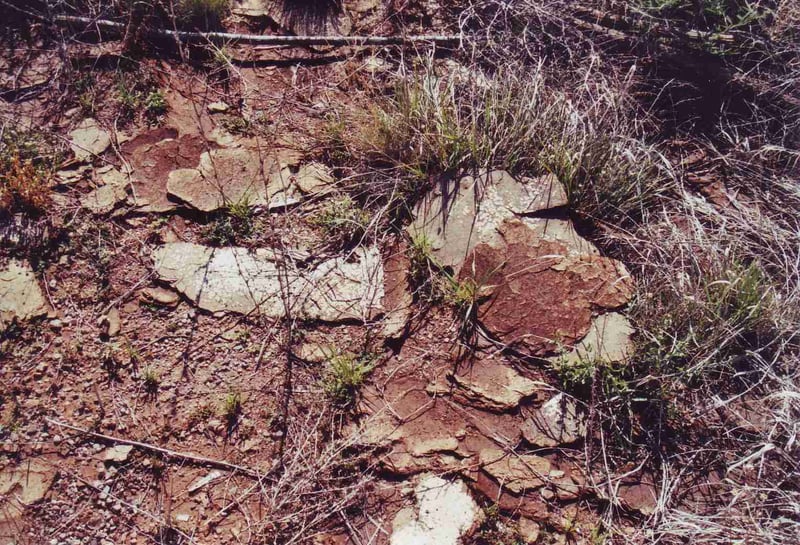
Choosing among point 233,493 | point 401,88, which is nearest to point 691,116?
point 401,88

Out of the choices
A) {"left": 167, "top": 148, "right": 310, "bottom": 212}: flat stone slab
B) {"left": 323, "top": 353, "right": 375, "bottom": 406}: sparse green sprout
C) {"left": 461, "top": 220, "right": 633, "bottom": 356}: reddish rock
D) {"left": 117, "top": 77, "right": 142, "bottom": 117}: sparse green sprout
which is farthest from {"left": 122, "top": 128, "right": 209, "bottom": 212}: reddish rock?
{"left": 461, "top": 220, "right": 633, "bottom": 356}: reddish rock

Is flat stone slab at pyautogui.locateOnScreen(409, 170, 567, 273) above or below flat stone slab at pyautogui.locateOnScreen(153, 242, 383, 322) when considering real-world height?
above

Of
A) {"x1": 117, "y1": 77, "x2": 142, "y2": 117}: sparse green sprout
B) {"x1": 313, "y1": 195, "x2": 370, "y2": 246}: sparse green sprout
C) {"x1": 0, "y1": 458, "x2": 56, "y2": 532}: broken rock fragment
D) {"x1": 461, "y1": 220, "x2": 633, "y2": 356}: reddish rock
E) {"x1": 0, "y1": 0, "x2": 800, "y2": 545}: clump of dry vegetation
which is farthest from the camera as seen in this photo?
{"x1": 117, "y1": 77, "x2": 142, "y2": 117}: sparse green sprout

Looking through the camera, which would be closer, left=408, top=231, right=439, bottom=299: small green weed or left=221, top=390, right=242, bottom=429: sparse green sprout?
left=221, top=390, right=242, bottom=429: sparse green sprout

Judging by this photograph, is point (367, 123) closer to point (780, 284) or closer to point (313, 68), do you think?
point (313, 68)

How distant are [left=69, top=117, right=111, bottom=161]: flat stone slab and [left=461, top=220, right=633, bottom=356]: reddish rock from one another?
174 centimetres

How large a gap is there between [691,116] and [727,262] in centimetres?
92

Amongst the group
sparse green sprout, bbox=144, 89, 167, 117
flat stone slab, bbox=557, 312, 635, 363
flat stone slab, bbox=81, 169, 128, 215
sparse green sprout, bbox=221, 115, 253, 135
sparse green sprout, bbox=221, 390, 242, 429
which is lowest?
sparse green sprout, bbox=221, 390, 242, 429

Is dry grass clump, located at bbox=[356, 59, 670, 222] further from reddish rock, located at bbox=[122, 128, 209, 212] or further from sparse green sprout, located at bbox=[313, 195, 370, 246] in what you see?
reddish rock, located at bbox=[122, 128, 209, 212]

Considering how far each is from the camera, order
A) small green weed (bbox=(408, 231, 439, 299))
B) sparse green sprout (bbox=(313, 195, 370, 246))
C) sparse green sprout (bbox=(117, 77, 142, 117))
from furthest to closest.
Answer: sparse green sprout (bbox=(117, 77, 142, 117)) < sparse green sprout (bbox=(313, 195, 370, 246)) < small green weed (bbox=(408, 231, 439, 299))

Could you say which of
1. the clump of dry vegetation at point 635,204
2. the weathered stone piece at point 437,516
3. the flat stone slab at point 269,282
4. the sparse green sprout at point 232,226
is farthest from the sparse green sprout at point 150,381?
the weathered stone piece at point 437,516

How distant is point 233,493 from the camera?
84.0 inches

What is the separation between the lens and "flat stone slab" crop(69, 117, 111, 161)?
266 cm

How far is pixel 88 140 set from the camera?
2.70 meters
